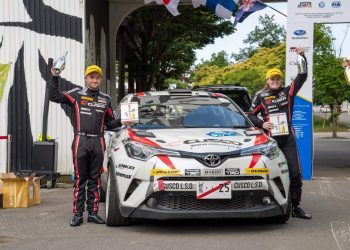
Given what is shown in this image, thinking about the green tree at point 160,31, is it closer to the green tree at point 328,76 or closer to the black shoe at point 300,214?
the green tree at point 328,76

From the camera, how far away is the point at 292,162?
818cm

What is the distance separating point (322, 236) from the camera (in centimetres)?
698

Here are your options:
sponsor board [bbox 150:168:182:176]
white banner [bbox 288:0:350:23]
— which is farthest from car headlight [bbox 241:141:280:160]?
white banner [bbox 288:0:350:23]

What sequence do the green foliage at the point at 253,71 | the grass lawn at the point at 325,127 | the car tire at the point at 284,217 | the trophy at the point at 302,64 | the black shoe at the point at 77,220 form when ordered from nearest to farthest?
the car tire at the point at 284,217 < the black shoe at the point at 77,220 < the trophy at the point at 302,64 < the grass lawn at the point at 325,127 < the green foliage at the point at 253,71

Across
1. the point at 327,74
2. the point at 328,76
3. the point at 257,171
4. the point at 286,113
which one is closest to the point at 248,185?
the point at 257,171

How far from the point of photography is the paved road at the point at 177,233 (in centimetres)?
658

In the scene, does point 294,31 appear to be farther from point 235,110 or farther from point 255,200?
point 255,200

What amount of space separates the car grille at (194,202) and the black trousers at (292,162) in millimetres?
1342

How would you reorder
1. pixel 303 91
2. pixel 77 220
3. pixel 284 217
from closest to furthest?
pixel 284 217, pixel 77 220, pixel 303 91

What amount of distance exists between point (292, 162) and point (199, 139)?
160 cm

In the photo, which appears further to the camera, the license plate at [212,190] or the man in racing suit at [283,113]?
the man in racing suit at [283,113]

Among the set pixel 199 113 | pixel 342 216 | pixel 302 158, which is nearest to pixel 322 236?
pixel 342 216

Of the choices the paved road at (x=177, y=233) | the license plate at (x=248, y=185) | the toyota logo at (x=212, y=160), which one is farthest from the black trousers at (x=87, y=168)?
the license plate at (x=248, y=185)

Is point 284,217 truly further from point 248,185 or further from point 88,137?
point 88,137
